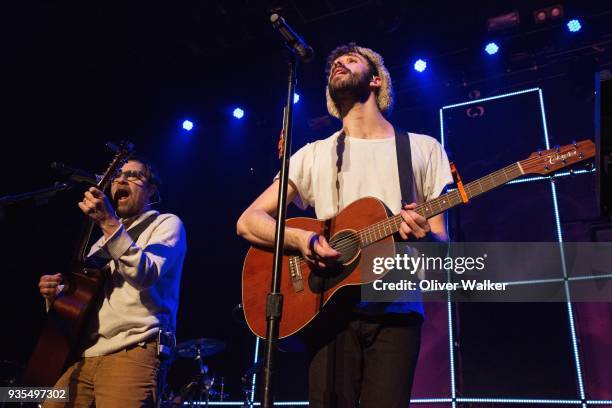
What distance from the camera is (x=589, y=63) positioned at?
20.1 feet

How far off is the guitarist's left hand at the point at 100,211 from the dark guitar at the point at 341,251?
2.62 ft

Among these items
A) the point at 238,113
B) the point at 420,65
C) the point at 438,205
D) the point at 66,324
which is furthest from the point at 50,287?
the point at 420,65

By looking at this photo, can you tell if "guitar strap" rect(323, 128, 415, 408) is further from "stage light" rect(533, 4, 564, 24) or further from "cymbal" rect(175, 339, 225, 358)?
Result: "stage light" rect(533, 4, 564, 24)

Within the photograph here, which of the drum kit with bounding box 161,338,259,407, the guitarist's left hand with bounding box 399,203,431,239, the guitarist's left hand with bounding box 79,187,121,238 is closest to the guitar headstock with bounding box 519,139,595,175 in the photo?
the guitarist's left hand with bounding box 399,203,431,239

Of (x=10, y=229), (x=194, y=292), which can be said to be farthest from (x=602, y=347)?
(x=10, y=229)

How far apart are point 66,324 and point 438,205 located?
2.22 meters

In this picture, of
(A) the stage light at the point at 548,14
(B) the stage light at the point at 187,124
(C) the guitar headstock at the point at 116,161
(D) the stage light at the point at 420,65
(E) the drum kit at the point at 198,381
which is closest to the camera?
(C) the guitar headstock at the point at 116,161

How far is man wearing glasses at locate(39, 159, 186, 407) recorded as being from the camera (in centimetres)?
276

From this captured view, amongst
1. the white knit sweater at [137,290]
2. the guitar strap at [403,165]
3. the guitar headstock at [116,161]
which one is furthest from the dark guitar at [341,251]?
the guitar headstock at [116,161]

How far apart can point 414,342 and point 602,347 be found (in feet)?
13.1

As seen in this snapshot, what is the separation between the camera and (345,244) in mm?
2539

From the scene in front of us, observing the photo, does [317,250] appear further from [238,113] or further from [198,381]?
[238,113]

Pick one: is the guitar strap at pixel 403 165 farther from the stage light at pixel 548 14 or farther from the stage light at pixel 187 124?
the stage light at pixel 187 124

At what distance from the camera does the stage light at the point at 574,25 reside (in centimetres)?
601
